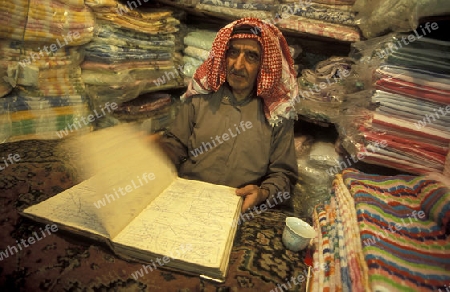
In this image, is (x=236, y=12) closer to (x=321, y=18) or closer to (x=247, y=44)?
(x=247, y=44)

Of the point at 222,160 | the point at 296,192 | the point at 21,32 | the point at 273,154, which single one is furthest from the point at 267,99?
the point at 21,32

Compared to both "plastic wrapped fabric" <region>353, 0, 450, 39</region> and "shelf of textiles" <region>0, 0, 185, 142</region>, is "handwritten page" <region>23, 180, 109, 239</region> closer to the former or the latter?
"shelf of textiles" <region>0, 0, 185, 142</region>

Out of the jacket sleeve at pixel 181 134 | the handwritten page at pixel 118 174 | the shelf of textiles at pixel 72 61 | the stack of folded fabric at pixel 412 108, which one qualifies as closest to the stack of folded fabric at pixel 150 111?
the shelf of textiles at pixel 72 61

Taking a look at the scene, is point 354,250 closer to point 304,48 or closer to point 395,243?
point 395,243

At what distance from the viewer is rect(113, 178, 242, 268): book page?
2.90 feet

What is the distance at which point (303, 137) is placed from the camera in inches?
89.4

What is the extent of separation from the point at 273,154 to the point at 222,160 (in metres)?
0.36

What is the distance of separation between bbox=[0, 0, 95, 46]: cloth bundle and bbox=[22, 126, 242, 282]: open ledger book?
31.0 inches

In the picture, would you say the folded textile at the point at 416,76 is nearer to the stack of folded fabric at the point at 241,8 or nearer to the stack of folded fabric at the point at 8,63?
the stack of folded fabric at the point at 241,8

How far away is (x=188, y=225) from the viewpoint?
102cm

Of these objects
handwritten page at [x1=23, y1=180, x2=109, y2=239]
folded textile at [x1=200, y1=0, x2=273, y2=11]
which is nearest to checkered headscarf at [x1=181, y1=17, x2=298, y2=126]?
folded textile at [x1=200, y1=0, x2=273, y2=11]

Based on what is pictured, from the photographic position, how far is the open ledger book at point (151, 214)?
0.89 meters

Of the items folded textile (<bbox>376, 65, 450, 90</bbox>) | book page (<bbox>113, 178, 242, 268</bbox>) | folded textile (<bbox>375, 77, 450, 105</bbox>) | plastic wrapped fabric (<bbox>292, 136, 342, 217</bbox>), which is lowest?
plastic wrapped fabric (<bbox>292, 136, 342, 217</bbox>)

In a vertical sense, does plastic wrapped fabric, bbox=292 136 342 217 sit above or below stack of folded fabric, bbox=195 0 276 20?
below
